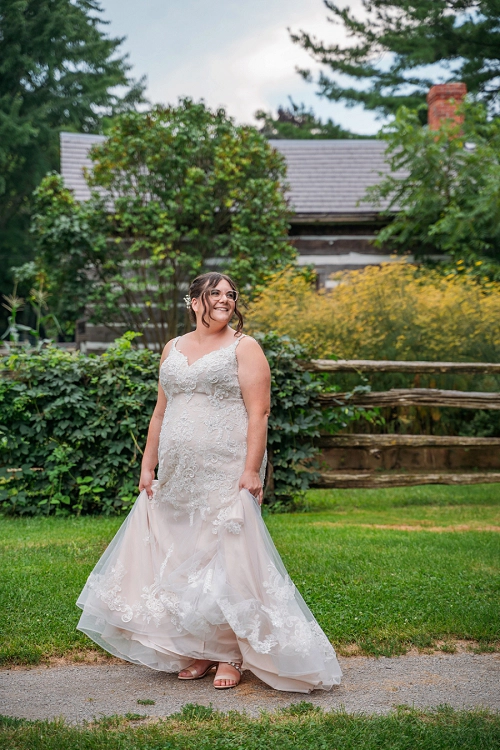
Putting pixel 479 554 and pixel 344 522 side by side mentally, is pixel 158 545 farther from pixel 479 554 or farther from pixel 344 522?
pixel 344 522

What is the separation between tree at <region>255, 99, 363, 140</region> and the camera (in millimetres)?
28281

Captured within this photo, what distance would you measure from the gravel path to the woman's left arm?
880mm

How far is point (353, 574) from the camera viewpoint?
5.31 meters

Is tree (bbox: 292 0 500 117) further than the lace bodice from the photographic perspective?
Yes

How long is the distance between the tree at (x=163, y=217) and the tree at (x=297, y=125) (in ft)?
47.3

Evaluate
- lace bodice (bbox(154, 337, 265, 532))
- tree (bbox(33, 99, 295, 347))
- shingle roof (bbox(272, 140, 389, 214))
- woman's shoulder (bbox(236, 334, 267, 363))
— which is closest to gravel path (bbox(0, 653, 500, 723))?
lace bodice (bbox(154, 337, 265, 532))

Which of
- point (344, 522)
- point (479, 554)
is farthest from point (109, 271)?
point (479, 554)

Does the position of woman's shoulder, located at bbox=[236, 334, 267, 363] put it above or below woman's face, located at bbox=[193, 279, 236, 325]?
below

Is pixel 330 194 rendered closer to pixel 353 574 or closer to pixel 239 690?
pixel 353 574

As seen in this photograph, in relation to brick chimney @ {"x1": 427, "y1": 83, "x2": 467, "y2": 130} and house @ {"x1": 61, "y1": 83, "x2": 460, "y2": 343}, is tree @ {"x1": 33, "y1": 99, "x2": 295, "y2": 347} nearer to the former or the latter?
house @ {"x1": 61, "y1": 83, "x2": 460, "y2": 343}

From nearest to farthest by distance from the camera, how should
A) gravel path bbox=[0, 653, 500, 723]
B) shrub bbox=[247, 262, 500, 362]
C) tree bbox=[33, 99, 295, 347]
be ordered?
gravel path bbox=[0, 653, 500, 723] → shrub bbox=[247, 262, 500, 362] → tree bbox=[33, 99, 295, 347]

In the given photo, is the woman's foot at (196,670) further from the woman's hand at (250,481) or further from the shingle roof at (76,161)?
the shingle roof at (76,161)

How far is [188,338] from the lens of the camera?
157 inches

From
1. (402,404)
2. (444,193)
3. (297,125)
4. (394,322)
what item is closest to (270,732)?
(402,404)
